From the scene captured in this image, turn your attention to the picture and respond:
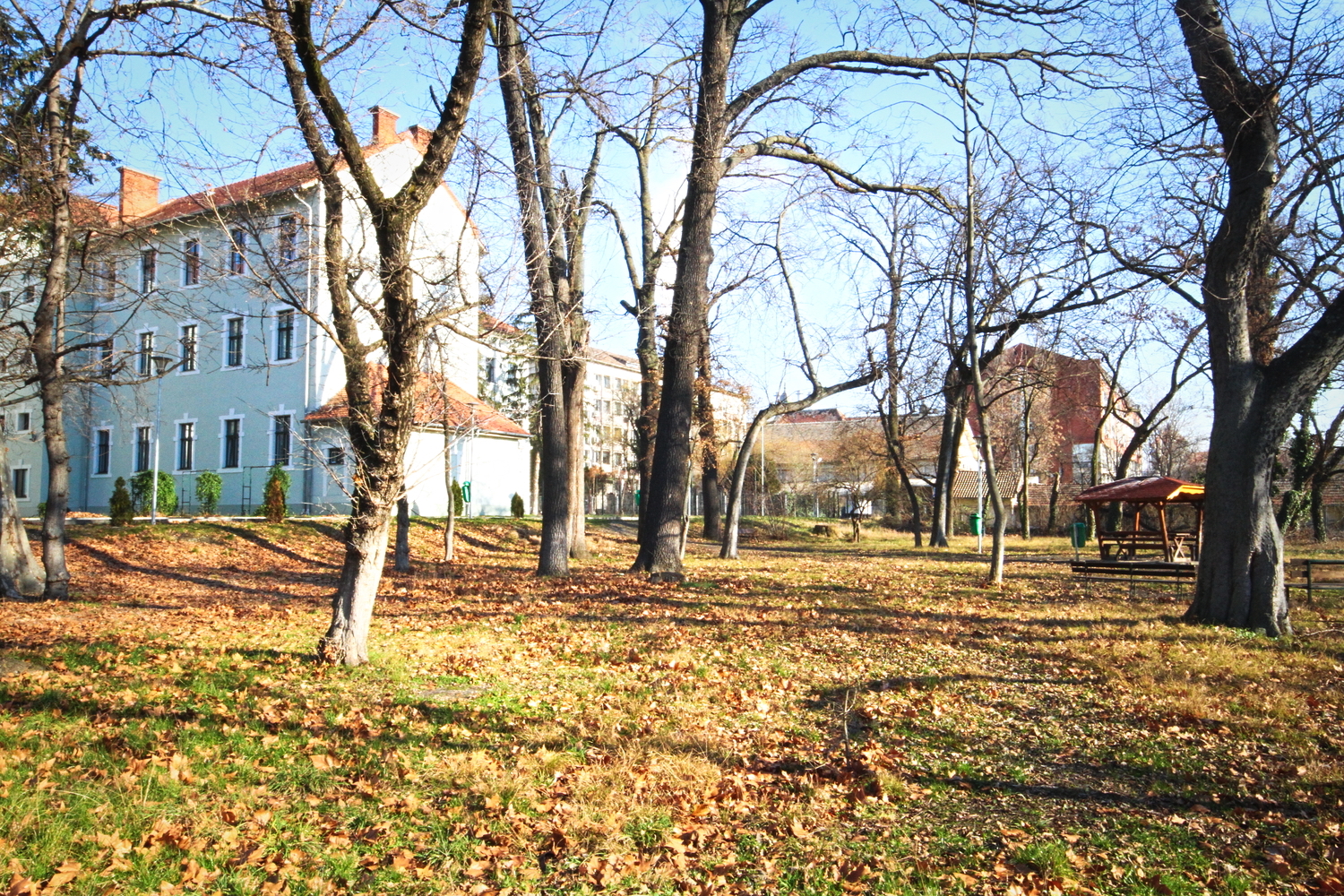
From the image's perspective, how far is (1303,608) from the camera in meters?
12.9

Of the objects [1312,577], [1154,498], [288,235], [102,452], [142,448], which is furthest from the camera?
[102,452]

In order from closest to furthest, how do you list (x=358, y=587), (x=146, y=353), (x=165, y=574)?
(x=358, y=587), (x=146, y=353), (x=165, y=574)

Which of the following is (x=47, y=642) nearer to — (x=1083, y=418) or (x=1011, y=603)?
(x=1011, y=603)

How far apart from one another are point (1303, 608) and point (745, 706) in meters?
10.5

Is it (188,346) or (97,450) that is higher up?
(188,346)

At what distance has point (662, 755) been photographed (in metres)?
5.54

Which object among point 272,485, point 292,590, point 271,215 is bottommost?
point 292,590

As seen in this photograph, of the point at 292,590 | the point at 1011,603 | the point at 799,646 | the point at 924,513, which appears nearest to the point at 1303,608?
the point at 1011,603

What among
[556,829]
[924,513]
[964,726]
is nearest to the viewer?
[556,829]

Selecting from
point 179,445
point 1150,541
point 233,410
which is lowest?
point 1150,541

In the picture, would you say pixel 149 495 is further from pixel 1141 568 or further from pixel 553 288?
pixel 1141 568

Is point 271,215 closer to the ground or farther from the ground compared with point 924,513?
farther from the ground

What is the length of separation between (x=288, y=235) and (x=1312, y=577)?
17989mm

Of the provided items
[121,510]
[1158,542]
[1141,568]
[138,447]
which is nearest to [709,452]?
[1158,542]
